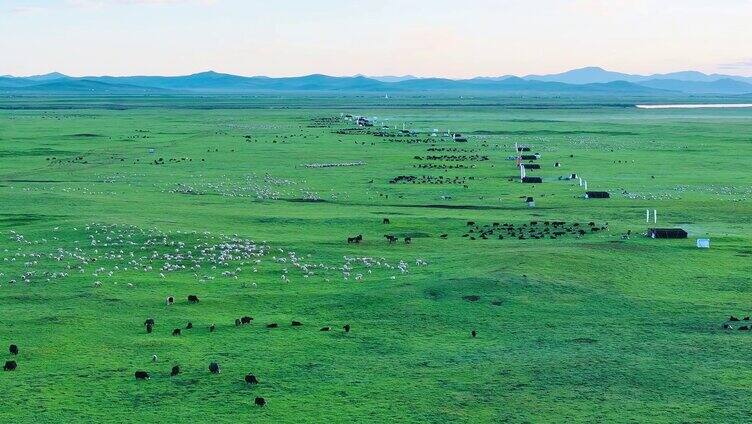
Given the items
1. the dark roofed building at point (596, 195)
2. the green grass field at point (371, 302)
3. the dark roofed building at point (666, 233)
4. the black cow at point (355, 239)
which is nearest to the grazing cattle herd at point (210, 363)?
the green grass field at point (371, 302)

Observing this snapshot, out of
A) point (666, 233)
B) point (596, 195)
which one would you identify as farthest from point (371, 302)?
point (596, 195)

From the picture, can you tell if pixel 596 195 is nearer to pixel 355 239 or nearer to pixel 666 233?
pixel 666 233

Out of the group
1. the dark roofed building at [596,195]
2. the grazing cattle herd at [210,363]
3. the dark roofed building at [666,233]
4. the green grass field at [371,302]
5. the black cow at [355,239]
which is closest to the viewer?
the green grass field at [371,302]

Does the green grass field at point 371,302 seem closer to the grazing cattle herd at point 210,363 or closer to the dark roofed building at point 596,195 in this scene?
the grazing cattle herd at point 210,363

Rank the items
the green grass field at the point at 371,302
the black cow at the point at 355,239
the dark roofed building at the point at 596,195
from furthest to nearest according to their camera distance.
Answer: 1. the dark roofed building at the point at 596,195
2. the black cow at the point at 355,239
3. the green grass field at the point at 371,302

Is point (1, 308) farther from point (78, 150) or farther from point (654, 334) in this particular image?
point (78, 150)

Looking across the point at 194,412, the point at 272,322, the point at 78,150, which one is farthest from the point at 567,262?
the point at 78,150

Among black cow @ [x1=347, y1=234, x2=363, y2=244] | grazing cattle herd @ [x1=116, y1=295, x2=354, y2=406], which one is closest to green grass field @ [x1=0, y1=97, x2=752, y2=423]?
grazing cattle herd @ [x1=116, y1=295, x2=354, y2=406]
